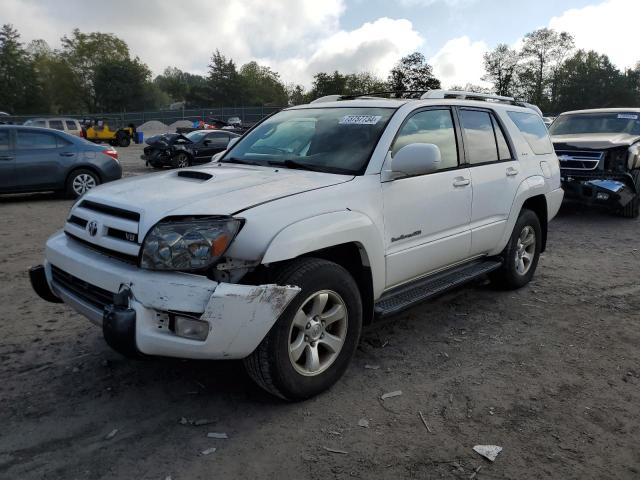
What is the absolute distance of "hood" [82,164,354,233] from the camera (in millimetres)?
2795

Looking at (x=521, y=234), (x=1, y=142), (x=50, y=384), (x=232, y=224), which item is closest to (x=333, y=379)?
(x=232, y=224)

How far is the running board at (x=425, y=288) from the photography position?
3487mm

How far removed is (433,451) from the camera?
8.73 ft

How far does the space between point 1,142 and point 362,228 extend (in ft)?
29.1

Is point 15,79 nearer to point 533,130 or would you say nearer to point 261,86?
point 261,86

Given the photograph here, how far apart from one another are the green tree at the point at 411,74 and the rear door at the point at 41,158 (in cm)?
3581

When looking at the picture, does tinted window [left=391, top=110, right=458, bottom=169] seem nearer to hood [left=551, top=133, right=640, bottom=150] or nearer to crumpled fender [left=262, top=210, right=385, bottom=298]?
crumpled fender [left=262, top=210, right=385, bottom=298]

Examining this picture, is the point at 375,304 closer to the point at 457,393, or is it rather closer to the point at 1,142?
the point at 457,393

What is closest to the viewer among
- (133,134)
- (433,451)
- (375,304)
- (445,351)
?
(433,451)

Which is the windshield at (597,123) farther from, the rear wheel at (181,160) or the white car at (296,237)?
the rear wheel at (181,160)

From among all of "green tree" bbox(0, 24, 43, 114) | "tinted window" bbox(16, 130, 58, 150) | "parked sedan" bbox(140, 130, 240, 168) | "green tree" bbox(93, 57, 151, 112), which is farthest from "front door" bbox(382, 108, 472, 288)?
"green tree" bbox(93, 57, 151, 112)

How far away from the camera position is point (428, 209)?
3.75 metres

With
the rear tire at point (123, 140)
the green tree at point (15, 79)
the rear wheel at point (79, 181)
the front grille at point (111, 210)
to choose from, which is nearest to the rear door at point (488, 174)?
the front grille at point (111, 210)

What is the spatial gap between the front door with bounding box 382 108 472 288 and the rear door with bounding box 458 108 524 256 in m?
0.13
